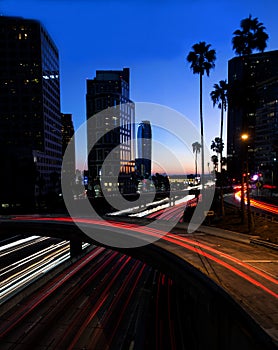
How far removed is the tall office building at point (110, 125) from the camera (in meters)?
163

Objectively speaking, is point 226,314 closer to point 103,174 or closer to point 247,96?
point 247,96

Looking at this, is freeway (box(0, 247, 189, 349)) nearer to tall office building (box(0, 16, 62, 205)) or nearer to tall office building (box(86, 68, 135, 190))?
tall office building (box(0, 16, 62, 205))

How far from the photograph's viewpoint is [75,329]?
21625 mm

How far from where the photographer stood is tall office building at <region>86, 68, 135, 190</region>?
535ft

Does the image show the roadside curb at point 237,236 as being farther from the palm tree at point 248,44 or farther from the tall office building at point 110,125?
the tall office building at point 110,125

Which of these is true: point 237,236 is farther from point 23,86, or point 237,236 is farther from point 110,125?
point 110,125

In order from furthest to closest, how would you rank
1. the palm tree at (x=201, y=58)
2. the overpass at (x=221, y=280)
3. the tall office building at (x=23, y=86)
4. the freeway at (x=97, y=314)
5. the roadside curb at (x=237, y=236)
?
the tall office building at (x=23, y=86) < the palm tree at (x=201, y=58) < the roadside curb at (x=237, y=236) < the freeway at (x=97, y=314) < the overpass at (x=221, y=280)

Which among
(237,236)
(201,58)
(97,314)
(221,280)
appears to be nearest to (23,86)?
(201,58)

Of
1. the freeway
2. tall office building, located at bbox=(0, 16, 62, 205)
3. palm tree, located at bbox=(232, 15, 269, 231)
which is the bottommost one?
the freeway

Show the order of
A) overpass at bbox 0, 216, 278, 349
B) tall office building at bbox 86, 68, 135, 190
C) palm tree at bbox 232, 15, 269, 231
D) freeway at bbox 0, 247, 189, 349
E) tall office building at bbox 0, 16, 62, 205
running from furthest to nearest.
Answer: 1. tall office building at bbox 86, 68, 135, 190
2. tall office building at bbox 0, 16, 62, 205
3. palm tree at bbox 232, 15, 269, 231
4. freeway at bbox 0, 247, 189, 349
5. overpass at bbox 0, 216, 278, 349

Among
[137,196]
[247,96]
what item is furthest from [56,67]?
[247,96]

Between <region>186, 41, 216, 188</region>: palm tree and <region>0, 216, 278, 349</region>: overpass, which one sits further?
<region>186, 41, 216, 188</region>: palm tree

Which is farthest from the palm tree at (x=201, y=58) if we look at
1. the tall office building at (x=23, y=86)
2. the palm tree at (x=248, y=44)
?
the tall office building at (x=23, y=86)

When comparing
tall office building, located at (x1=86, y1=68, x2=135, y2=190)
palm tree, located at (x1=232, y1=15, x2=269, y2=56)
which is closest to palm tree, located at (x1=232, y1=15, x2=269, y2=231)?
palm tree, located at (x1=232, y1=15, x2=269, y2=56)
